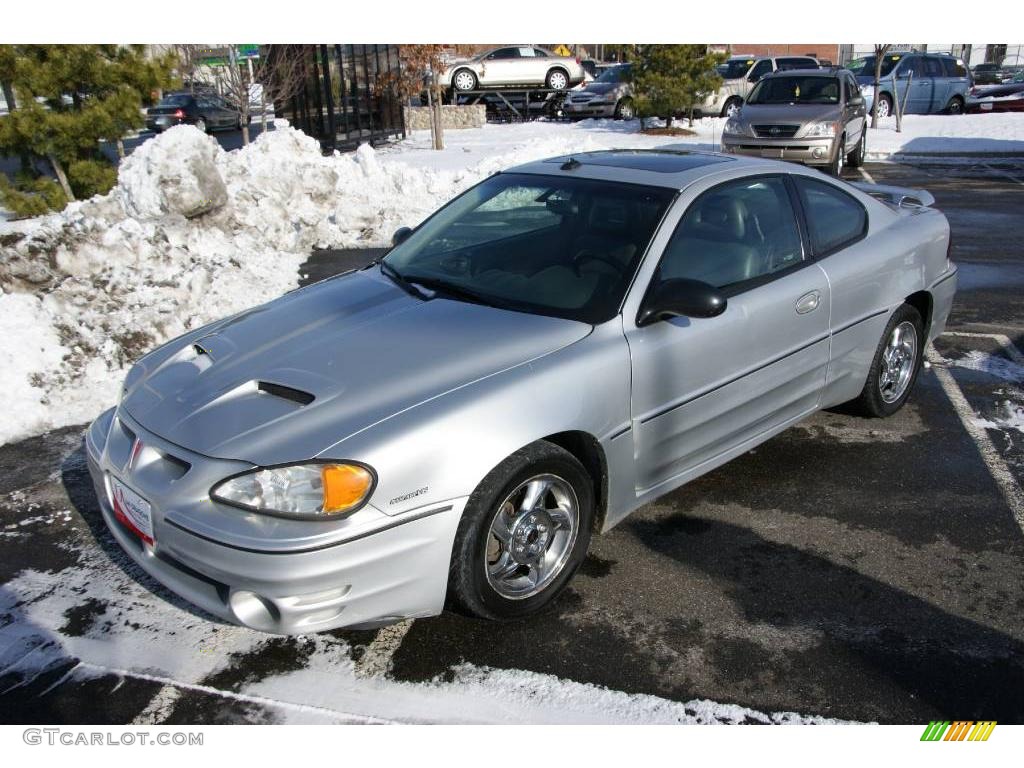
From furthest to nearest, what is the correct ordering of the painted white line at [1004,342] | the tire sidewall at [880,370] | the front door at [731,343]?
the painted white line at [1004,342] < the tire sidewall at [880,370] < the front door at [731,343]

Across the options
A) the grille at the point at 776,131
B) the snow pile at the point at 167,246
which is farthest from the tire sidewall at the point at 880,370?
the grille at the point at 776,131

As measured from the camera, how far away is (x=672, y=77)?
20.2 metres

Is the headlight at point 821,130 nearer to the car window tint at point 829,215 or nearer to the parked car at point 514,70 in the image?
the car window tint at point 829,215

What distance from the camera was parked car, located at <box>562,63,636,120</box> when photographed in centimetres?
2364

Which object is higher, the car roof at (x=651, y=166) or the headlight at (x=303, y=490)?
the car roof at (x=651, y=166)

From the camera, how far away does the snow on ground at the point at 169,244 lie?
18.1ft

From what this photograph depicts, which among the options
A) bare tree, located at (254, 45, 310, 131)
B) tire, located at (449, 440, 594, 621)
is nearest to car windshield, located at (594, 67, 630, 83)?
bare tree, located at (254, 45, 310, 131)

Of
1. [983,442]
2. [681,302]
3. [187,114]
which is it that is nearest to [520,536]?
[681,302]

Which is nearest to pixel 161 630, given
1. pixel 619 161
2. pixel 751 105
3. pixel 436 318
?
pixel 436 318

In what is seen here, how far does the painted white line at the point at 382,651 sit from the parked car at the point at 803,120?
1226 centimetres

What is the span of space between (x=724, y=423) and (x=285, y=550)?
6.70 ft

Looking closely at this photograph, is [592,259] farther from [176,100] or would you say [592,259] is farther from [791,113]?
[176,100]

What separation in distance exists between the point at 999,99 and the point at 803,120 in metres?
13.4

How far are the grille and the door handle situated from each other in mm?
10968
